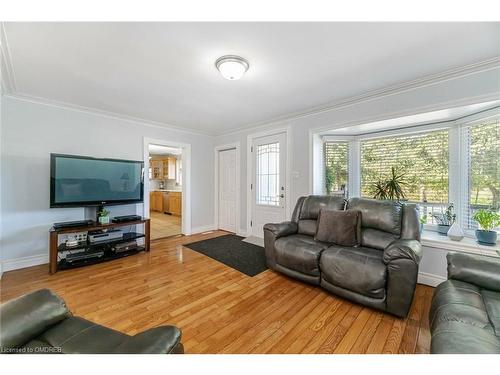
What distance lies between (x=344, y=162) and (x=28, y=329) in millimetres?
3607

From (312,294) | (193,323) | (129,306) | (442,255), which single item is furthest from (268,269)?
(442,255)

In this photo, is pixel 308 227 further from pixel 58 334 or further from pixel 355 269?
pixel 58 334

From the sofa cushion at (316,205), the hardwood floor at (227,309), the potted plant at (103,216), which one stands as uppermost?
the sofa cushion at (316,205)

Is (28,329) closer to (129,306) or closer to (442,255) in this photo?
(129,306)

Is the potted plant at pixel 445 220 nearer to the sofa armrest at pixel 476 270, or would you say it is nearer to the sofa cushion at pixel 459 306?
the sofa armrest at pixel 476 270

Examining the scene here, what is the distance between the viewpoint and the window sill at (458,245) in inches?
79.8

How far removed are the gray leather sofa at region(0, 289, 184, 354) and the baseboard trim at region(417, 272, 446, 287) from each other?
2719 mm

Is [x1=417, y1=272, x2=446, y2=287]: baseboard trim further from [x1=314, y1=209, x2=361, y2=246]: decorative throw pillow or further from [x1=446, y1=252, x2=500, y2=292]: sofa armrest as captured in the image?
[x1=446, y1=252, x2=500, y2=292]: sofa armrest

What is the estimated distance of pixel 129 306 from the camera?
6.31 feet

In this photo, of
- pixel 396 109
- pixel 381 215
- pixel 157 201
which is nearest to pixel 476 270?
pixel 381 215

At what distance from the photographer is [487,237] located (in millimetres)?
2080

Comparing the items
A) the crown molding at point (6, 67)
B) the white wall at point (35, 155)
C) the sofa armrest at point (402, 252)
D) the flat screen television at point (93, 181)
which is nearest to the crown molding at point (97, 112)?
the white wall at point (35, 155)

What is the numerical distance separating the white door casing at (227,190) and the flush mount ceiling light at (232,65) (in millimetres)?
2661
